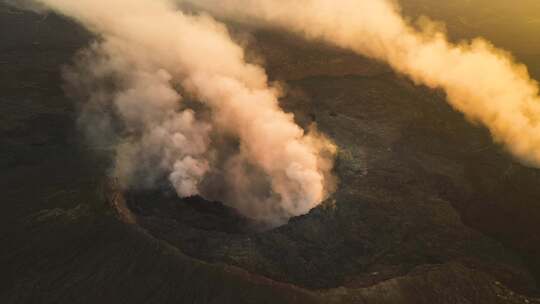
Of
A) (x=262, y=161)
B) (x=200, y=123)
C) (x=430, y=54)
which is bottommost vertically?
(x=262, y=161)

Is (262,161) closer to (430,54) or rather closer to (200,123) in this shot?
(200,123)

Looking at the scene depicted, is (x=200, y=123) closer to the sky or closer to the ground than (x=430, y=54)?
closer to the ground

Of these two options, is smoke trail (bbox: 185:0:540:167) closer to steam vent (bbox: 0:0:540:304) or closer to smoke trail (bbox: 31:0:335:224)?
steam vent (bbox: 0:0:540:304)

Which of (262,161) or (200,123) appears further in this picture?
(200,123)

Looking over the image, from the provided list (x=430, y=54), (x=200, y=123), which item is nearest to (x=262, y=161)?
(x=200, y=123)

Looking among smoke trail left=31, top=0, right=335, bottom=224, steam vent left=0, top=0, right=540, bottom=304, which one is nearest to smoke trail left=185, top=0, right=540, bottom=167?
steam vent left=0, top=0, right=540, bottom=304

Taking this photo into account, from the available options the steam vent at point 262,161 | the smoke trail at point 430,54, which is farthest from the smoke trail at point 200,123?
the smoke trail at point 430,54

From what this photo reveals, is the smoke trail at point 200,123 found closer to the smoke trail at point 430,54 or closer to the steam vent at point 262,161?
the steam vent at point 262,161
